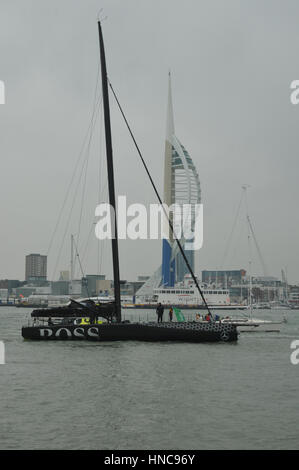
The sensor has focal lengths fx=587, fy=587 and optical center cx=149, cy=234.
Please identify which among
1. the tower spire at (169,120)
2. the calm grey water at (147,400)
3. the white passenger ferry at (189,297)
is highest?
the tower spire at (169,120)

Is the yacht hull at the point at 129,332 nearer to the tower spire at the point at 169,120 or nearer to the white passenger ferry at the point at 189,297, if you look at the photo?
the tower spire at the point at 169,120

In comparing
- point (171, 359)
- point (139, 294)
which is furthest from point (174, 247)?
point (171, 359)

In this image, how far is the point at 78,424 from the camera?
1211cm

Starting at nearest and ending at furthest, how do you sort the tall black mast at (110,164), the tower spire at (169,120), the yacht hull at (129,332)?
the yacht hull at (129,332) → the tall black mast at (110,164) → the tower spire at (169,120)

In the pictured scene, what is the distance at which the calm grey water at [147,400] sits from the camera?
1108cm

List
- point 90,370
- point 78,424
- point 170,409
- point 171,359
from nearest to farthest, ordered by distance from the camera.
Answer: point 78,424 → point 170,409 → point 90,370 → point 171,359

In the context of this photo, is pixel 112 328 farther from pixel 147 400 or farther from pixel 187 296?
pixel 187 296

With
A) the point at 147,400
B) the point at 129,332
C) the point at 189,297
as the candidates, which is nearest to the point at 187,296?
the point at 189,297

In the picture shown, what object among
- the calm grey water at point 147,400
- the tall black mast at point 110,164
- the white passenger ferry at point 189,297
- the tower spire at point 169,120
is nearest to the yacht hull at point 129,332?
the tall black mast at point 110,164

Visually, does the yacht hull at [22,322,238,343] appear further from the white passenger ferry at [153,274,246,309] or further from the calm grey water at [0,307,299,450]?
the white passenger ferry at [153,274,246,309]

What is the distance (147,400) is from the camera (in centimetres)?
1462

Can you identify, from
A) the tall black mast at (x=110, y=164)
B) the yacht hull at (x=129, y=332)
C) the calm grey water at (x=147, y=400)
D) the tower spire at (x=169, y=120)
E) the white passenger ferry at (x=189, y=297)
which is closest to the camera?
the calm grey water at (x=147, y=400)
